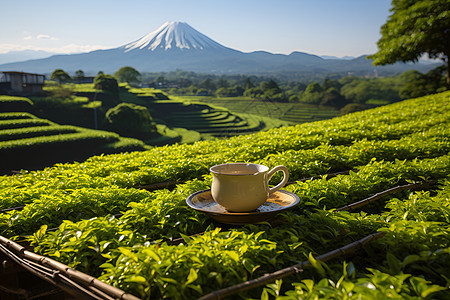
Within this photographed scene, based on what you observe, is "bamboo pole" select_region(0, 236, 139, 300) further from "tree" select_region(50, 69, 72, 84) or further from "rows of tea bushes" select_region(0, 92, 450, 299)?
"tree" select_region(50, 69, 72, 84)

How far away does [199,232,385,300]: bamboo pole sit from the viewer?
1.22m

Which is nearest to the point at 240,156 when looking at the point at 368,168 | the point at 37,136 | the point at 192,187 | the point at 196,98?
the point at 368,168

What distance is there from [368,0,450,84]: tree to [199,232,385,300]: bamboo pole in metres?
15.0

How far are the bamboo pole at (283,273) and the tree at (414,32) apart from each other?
49.2ft

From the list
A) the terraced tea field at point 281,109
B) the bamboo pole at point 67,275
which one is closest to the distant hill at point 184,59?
the terraced tea field at point 281,109

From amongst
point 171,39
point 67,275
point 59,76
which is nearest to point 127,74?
point 59,76

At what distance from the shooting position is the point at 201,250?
1404 millimetres

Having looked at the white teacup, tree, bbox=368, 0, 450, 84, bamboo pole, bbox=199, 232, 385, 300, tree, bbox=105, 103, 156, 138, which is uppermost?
tree, bbox=368, 0, 450, 84

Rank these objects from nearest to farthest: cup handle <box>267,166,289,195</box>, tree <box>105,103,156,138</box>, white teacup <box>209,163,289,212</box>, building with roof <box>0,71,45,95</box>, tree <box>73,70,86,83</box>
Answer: white teacup <box>209,163,289,212</box>, cup handle <box>267,166,289,195</box>, building with roof <box>0,71,45,95</box>, tree <box>105,103,156,138</box>, tree <box>73,70,86,83</box>

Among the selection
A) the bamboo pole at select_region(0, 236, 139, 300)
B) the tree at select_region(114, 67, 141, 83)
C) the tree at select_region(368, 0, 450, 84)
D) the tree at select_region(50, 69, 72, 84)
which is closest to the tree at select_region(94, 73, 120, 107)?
the tree at select_region(50, 69, 72, 84)

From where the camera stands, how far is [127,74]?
56.0m

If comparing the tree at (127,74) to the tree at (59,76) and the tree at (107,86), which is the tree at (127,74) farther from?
the tree at (59,76)

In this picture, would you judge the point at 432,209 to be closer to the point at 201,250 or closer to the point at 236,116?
the point at 201,250

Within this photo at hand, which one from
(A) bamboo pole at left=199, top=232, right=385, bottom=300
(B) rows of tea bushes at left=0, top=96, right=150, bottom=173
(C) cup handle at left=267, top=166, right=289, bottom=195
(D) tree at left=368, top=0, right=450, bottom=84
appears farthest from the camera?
(B) rows of tea bushes at left=0, top=96, right=150, bottom=173
